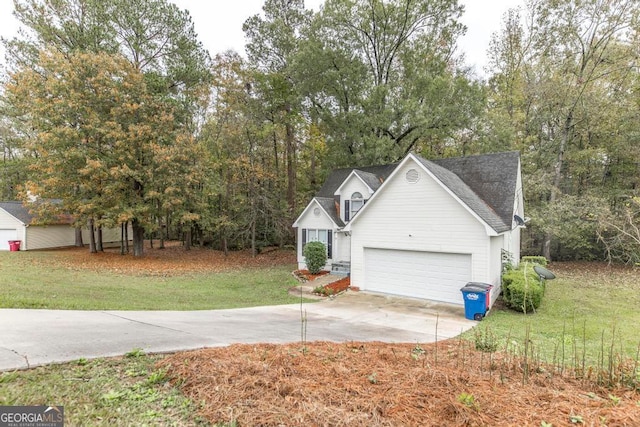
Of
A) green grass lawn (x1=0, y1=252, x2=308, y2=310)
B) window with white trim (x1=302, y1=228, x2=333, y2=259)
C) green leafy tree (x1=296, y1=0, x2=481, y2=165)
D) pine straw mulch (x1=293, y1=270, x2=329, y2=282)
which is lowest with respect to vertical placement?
pine straw mulch (x1=293, y1=270, x2=329, y2=282)

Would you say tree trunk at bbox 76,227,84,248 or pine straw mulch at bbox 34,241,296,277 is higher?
tree trunk at bbox 76,227,84,248

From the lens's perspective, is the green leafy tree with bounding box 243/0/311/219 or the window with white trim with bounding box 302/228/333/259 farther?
the green leafy tree with bounding box 243/0/311/219

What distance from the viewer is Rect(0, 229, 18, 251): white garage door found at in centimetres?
2464

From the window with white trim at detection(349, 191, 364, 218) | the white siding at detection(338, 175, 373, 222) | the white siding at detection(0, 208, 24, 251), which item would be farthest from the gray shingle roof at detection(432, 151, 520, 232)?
the white siding at detection(0, 208, 24, 251)

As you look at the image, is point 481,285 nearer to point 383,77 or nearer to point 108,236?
point 383,77

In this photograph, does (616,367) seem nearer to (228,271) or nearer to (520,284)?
(520,284)

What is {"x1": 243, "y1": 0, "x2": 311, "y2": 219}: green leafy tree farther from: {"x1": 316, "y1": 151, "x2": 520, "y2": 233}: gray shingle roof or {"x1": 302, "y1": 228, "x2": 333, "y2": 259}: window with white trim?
{"x1": 316, "y1": 151, "x2": 520, "y2": 233}: gray shingle roof

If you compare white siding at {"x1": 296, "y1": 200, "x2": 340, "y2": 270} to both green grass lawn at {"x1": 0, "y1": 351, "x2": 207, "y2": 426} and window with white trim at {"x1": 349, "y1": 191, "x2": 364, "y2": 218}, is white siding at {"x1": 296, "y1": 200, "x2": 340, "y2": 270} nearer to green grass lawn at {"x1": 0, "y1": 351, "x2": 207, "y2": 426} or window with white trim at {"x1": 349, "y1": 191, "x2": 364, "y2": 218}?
window with white trim at {"x1": 349, "y1": 191, "x2": 364, "y2": 218}

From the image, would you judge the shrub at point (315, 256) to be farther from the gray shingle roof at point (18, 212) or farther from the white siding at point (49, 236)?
the white siding at point (49, 236)

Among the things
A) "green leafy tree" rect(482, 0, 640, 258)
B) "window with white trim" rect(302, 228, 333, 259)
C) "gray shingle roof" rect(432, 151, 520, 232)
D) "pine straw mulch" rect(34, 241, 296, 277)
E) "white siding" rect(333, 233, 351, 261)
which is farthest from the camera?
"green leafy tree" rect(482, 0, 640, 258)

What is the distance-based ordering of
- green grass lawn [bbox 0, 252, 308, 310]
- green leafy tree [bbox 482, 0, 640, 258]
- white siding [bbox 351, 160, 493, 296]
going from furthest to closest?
green leafy tree [bbox 482, 0, 640, 258]
white siding [bbox 351, 160, 493, 296]
green grass lawn [bbox 0, 252, 308, 310]

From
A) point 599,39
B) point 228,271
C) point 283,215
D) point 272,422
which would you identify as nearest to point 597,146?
point 599,39

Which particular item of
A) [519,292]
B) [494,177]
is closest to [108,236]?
[494,177]

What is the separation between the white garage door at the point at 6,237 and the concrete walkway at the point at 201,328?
24.8 meters
